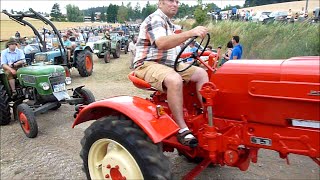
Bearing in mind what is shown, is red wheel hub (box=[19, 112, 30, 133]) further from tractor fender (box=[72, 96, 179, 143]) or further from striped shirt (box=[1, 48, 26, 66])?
tractor fender (box=[72, 96, 179, 143])

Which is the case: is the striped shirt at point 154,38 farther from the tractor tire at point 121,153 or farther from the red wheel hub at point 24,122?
the red wheel hub at point 24,122

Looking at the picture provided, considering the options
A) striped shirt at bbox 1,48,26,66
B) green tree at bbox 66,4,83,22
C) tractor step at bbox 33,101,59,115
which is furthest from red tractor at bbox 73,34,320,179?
green tree at bbox 66,4,83,22

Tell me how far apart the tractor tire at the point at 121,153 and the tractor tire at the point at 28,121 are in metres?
2.68

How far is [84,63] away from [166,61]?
8.84 m

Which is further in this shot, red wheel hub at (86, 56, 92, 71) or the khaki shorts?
red wheel hub at (86, 56, 92, 71)

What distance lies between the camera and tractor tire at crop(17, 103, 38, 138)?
5.27 m

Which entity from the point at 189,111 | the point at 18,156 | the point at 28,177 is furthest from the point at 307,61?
the point at 18,156

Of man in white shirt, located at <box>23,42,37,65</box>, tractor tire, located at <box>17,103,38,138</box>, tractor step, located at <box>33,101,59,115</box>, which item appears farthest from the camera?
man in white shirt, located at <box>23,42,37,65</box>

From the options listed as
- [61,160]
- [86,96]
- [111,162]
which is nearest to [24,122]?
[86,96]

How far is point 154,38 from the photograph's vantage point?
109 inches

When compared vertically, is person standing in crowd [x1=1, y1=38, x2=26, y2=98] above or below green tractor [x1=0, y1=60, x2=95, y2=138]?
above

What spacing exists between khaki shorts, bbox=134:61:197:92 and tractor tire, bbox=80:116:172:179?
0.41 metres

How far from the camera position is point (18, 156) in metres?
4.55

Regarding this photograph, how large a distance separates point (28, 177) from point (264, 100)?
9.71 feet
